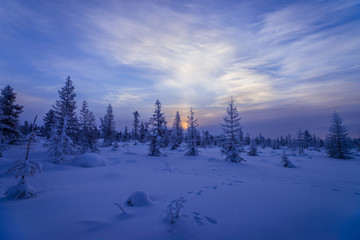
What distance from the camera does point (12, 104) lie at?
2370 cm

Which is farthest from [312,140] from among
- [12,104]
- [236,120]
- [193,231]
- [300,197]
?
[12,104]

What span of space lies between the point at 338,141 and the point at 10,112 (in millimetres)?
58660

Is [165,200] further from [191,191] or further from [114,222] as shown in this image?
[114,222]

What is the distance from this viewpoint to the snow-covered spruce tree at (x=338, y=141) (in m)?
26.1

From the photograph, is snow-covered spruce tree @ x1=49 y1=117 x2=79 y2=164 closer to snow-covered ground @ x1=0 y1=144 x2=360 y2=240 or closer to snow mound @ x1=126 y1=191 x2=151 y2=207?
snow-covered ground @ x1=0 y1=144 x2=360 y2=240

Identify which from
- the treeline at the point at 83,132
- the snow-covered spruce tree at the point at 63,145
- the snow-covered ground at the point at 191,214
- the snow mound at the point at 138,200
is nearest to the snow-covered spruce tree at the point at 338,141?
the treeline at the point at 83,132

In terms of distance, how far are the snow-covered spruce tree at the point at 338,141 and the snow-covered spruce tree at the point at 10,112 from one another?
5604cm

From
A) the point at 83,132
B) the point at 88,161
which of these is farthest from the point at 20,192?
the point at 83,132

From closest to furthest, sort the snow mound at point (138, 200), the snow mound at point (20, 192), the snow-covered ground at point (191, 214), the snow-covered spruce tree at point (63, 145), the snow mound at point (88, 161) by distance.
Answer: the snow-covered ground at point (191, 214), the snow mound at point (138, 200), the snow mound at point (20, 192), the snow mound at point (88, 161), the snow-covered spruce tree at point (63, 145)

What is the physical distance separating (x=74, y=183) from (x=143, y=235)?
6367mm

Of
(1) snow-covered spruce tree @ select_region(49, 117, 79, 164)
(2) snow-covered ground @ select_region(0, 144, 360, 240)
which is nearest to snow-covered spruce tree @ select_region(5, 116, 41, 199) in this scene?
(2) snow-covered ground @ select_region(0, 144, 360, 240)

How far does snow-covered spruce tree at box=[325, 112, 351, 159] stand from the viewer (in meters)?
26.1

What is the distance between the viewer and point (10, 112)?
76.7ft

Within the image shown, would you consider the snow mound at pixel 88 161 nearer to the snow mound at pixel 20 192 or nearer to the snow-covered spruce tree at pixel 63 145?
the snow-covered spruce tree at pixel 63 145
